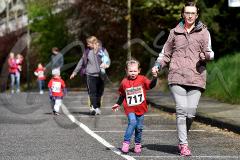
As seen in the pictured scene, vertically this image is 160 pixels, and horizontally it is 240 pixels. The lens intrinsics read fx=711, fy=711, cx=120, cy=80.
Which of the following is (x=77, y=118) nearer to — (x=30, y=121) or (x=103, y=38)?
(x=30, y=121)

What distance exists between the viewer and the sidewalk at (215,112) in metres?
13.6

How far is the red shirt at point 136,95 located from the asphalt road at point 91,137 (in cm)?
63

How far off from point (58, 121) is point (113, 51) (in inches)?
984

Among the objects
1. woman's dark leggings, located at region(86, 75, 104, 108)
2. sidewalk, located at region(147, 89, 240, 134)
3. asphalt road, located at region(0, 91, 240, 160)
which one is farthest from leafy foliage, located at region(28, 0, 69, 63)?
woman's dark leggings, located at region(86, 75, 104, 108)

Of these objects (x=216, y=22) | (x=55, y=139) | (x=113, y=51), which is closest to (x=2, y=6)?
(x=113, y=51)

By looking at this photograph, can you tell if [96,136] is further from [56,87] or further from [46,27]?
[46,27]

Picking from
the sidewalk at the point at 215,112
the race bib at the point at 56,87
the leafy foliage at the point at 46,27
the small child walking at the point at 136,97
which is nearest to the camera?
the small child walking at the point at 136,97

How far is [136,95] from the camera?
1045cm

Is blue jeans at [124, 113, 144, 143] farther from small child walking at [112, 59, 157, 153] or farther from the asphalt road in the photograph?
the asphalt road

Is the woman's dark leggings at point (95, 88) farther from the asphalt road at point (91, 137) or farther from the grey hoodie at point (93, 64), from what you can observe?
the asphalt road at point (91, 137)

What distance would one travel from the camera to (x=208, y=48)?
997cm

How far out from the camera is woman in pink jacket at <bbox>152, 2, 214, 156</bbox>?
32.8 feet

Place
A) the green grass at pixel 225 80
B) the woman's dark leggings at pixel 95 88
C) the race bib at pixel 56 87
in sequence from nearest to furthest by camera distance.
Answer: the woman's dark leggings at pixel 95 88 → the race bib at pixel 56 87 → the green grass at pixel 225 80

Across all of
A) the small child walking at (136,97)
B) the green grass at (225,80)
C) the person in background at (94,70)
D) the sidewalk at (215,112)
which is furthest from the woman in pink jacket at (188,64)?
the green grass at (225,80)
